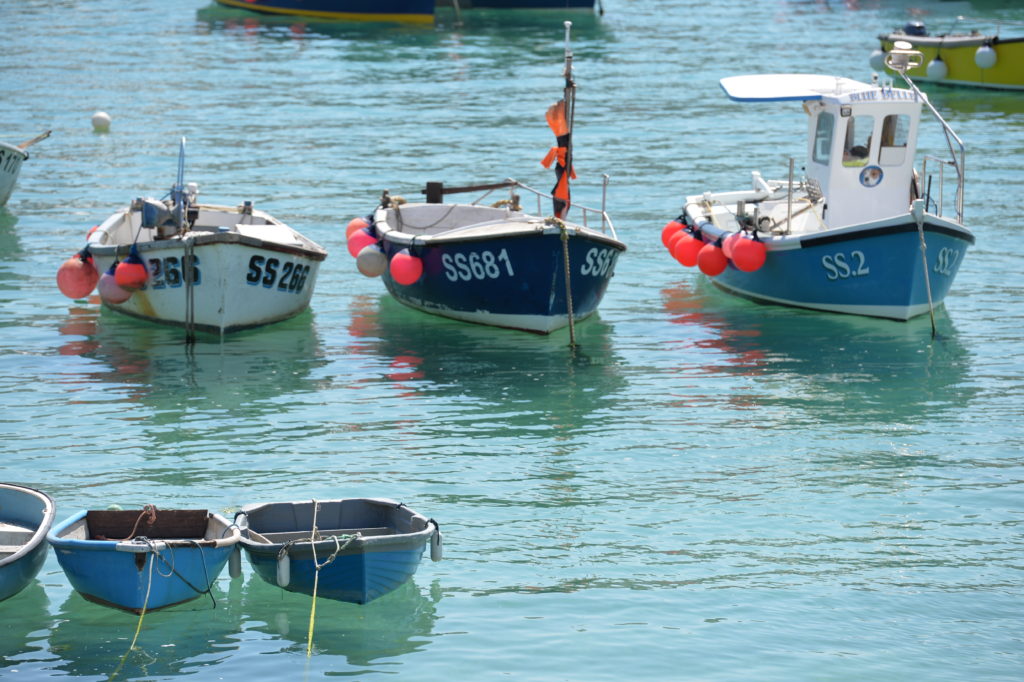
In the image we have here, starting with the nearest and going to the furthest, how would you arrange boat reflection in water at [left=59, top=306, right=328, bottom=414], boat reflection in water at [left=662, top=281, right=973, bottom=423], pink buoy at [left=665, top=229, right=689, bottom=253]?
boat reflection in water at [left=662, top=281, right=973, bottom=423], boat reflection in water at [left=59, top=306, right=328, bottom=414], pink buoy at [left=665, top=229, right=689, bottom=253]

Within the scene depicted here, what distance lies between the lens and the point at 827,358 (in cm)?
2052

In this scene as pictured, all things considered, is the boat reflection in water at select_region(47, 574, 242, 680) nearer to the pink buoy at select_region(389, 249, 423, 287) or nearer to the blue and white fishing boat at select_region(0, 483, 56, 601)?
the blue and white fishing boat at select_region(0, 483, 56, 601)

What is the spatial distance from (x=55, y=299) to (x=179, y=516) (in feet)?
37.3

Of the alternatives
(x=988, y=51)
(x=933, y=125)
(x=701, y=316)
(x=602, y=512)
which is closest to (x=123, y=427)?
(x=602, y=512)

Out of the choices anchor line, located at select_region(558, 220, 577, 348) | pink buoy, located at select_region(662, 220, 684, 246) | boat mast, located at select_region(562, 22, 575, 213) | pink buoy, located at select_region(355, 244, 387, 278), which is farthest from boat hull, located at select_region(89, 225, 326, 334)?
pink buoy, located at select_region(662, 220, 684, 246)

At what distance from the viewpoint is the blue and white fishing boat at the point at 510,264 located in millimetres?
20703

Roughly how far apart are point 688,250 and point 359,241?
4.88m

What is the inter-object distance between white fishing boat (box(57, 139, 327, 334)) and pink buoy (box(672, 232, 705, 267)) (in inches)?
211

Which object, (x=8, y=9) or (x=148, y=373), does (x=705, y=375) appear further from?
(x=8, y=9)

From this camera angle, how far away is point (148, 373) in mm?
19719

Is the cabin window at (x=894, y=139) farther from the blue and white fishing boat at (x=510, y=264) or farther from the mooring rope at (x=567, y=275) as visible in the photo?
the mooring rope at (x=567, y=275)

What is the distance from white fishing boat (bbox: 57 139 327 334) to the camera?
20.8m

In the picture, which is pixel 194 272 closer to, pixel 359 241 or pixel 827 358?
pixel 359 241

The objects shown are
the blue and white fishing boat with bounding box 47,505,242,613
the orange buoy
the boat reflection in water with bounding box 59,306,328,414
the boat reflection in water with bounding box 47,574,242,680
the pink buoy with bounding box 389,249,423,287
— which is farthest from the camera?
the pink buoy with bounding box 389,249,423,287
